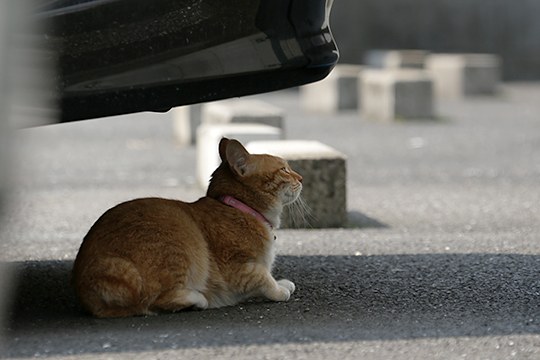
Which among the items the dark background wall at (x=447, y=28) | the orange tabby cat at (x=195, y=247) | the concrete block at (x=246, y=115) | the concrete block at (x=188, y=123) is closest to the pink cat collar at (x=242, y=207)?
the orange tabby cat at (x=195, y=247)

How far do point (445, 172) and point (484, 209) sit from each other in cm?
194

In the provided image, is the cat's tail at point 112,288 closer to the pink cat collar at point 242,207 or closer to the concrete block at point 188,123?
the pink cat collar at point 242,207

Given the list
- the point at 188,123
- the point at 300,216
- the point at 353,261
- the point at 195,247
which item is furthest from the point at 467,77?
the point at 195,247

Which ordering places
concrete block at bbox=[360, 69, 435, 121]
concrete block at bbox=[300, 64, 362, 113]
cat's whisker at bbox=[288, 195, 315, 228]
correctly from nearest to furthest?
cat's whisker at bbox=[288, 195, 315, 228]
concrete block at bbox=[360, 69, 435, 121]
concrete block at bbox=[300, 64, 362, 113]

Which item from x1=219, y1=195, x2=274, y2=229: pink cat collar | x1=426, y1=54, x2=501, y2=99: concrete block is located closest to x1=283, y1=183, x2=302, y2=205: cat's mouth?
x1=219, y1=195, x2=274, y2=229: pink cat collar

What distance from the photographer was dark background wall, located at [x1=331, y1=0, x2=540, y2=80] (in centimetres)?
2166

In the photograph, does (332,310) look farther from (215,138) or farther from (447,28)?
(447,28)

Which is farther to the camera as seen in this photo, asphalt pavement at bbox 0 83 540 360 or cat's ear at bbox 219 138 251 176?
cat's ear at bbox 219 138 251 176

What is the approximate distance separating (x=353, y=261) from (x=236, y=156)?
1.16 m

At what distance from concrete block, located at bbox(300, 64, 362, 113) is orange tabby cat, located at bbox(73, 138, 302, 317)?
440 inches

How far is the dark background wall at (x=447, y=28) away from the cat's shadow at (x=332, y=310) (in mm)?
16492

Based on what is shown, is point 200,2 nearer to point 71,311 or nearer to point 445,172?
point 71,311

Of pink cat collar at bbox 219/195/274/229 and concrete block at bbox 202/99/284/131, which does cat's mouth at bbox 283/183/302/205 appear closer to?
pink cat collar at bbox 219/195/274/229

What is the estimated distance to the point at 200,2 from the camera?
450 cm
